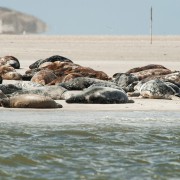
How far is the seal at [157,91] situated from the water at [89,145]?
1.97 metres

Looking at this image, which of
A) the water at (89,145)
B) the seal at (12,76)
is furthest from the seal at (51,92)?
the seal at (12,76)

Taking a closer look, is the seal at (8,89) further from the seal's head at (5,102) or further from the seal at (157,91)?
the seal at (157,91)

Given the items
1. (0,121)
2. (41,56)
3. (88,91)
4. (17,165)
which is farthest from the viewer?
(41,56)

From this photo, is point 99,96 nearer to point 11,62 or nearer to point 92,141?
point 92,141

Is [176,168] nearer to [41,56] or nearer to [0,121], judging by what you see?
[0,121]

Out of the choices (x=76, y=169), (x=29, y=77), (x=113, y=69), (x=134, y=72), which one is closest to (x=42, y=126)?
(x=76, y=169)

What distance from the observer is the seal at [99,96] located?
35.1ft

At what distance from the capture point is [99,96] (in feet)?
34.9

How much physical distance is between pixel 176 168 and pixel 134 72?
10.8 m

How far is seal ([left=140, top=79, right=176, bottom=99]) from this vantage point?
11609 mm

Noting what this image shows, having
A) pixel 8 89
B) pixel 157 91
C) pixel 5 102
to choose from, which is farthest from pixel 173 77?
pixel 5 102

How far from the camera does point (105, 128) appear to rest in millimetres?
7941

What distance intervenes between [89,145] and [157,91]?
203 inches

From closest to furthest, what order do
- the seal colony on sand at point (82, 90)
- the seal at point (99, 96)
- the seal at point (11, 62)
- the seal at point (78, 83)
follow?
the seal colony on sand at point (82, 90)
the seal at point (99, 96)
the seal at point (78, 83)
the seal at point (11, 62)
